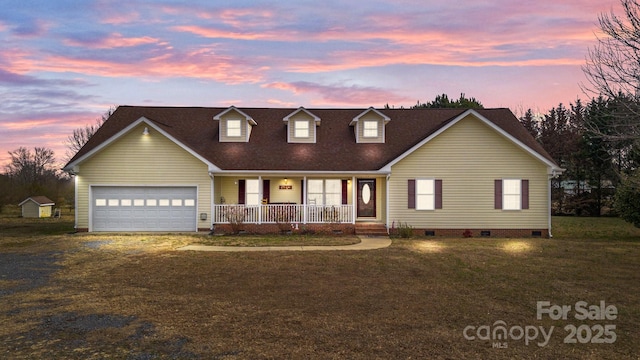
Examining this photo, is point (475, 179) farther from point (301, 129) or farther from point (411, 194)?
point (301, 129)

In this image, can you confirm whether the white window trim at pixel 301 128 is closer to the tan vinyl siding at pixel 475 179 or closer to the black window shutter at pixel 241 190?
the black window shutter at pixel 241 190

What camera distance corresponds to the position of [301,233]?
741 inches

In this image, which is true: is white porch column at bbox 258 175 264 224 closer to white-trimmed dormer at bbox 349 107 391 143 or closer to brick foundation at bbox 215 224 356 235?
brick foundation at bbox 215 224 356 235

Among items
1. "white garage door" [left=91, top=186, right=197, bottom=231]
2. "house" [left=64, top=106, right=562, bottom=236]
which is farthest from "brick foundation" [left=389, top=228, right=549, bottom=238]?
"white garage door" [left=91, top=186, right=197, bottom=231]

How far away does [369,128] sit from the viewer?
21.8 meters

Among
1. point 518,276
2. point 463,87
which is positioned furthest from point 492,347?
point 463,87

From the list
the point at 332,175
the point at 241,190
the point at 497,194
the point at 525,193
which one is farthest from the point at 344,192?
the point at 525,193

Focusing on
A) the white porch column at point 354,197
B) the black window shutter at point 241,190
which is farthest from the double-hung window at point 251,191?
the white porch column at point 354,197

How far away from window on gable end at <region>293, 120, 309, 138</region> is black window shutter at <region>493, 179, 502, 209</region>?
396 inches

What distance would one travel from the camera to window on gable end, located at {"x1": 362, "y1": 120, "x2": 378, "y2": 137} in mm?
21766

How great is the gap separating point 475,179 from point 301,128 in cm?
946

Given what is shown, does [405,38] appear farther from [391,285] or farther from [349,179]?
[391,285]

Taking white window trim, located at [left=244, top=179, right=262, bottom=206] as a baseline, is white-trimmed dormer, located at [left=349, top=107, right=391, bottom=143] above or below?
above

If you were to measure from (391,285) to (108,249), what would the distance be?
34.8 feet
